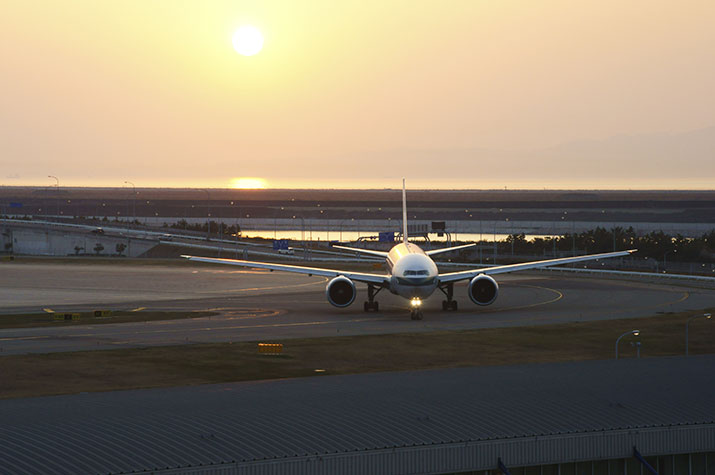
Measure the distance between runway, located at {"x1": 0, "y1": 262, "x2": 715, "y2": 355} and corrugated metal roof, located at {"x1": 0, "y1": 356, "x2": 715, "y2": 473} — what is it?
86.8 feet

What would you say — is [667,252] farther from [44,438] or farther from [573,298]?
[44,438]

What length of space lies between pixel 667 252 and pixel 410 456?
133 m

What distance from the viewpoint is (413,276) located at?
6612 centimetres

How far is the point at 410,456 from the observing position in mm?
26125

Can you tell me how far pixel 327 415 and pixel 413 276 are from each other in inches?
1512

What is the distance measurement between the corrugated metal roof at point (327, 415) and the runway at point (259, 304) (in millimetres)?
26452

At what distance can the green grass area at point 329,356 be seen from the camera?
44875 millimetres

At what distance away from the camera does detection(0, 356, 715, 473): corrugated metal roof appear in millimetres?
24906

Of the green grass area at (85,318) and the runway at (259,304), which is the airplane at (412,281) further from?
the green grass area at (85,318)

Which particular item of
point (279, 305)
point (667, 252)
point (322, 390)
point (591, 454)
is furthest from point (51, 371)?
point (667, 252)

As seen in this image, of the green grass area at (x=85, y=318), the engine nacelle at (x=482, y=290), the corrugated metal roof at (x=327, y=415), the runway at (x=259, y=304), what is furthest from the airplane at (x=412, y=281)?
the corrugated metal roof at (x=327, y=415)

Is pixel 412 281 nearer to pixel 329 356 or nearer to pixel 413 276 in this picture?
pixel 413 276

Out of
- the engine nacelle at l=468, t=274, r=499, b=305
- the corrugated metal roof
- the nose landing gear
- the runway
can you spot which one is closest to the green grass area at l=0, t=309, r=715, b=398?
the runway

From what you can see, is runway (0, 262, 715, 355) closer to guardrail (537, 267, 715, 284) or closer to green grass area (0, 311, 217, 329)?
green grass area (0, 311, 217, 329)
